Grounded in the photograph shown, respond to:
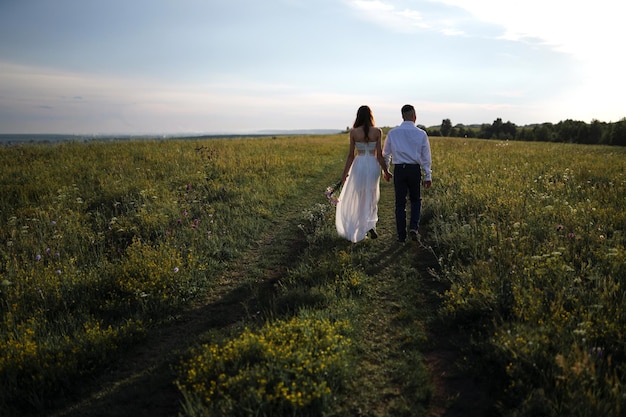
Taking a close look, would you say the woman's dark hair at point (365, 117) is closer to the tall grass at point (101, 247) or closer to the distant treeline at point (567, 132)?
the tall grass at point (101, 247)

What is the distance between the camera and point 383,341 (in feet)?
14.4

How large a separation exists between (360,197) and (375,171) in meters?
0.64

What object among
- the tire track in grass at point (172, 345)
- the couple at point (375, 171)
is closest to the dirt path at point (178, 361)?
the tire track in grass at point (172, 345)

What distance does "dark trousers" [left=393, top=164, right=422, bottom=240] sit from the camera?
24.4ft

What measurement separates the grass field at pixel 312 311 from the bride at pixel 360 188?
1.30 ft

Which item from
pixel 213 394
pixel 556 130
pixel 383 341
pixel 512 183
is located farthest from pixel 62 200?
pixel 556 130

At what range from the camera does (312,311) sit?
482 cm

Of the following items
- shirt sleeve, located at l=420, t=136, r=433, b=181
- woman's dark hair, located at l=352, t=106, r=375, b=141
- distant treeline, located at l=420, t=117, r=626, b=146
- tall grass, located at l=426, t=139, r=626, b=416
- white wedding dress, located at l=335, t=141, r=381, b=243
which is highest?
distant treeline, located at l=420, t=117, r=626, b=146

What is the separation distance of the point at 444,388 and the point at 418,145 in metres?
4.92

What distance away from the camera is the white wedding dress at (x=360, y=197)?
25.1ft

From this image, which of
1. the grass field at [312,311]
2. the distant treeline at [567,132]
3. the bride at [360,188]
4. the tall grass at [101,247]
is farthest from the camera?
the distant treeline at [567,132]

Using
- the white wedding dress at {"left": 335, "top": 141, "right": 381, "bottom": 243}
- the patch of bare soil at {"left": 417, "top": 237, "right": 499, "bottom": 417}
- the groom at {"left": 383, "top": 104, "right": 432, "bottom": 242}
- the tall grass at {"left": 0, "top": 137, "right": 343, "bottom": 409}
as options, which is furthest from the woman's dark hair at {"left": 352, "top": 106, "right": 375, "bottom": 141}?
the patch of bare soil at {"left": 417, "top": 237, "right": 499, "bottom": 417}

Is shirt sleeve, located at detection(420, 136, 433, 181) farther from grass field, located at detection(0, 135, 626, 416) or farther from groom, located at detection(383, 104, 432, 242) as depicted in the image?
grass field, located at detection(0, 135, 626, 416)

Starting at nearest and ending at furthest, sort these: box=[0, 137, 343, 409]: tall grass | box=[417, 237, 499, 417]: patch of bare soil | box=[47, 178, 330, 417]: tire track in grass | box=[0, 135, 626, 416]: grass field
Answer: box=[417, 237, 499, 417]: patch of bare soil, box=[0, 135, 626, 416]: grass field, box=[47, 178, 330, 417]: tire track in grass, box=[0, 137, 343, 409]: tall grass
